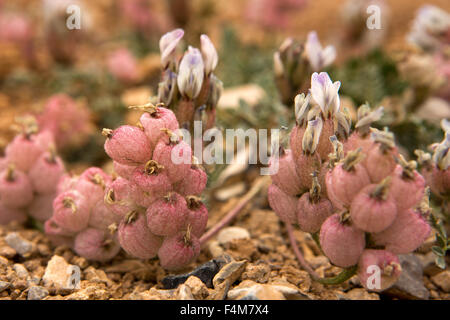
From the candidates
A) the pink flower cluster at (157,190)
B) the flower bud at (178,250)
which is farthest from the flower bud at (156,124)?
the flower bud at (178,250)

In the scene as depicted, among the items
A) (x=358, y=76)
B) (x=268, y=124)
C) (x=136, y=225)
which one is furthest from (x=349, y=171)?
(x=358, y=76)

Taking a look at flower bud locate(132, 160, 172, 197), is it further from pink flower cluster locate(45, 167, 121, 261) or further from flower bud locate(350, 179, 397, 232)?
flower bud locate(350, 179, 397, 232)

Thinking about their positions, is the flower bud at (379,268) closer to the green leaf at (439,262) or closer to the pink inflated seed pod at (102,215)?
the green leaf at (439,262)

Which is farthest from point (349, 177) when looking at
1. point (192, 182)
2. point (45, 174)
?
point (45, 174)

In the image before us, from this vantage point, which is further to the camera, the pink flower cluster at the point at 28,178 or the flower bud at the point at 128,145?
the pink flower cluster at the point at 28,178

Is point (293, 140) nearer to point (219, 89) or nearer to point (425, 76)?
point (219, 89)

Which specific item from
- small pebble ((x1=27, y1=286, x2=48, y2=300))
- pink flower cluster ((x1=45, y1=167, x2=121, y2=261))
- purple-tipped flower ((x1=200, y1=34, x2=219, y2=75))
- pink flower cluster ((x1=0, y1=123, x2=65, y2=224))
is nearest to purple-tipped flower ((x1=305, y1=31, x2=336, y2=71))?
purple-tipped flower ((x1=200, y1=34, x2=219, y2=75))

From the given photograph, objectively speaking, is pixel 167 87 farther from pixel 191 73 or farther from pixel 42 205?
pixel 42 205
